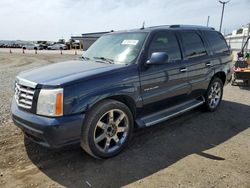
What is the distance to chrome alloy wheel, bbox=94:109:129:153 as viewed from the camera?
3.69m

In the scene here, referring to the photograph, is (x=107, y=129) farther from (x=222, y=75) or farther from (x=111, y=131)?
(x=222, y=75)

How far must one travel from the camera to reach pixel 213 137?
4598 millimetres

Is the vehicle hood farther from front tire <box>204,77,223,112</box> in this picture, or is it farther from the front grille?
front tire <box>204,77,223,112</box>

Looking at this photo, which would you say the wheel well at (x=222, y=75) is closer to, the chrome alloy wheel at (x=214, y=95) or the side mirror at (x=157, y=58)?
the chrome alloy wheel at (x=214, y=95)

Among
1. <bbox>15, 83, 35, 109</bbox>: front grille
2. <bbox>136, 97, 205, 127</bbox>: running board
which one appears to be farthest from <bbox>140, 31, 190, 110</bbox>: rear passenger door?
<bbox>15, 83, 35, 109</bbox>: front grille

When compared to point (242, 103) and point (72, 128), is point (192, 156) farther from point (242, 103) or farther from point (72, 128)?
point (242, 103)

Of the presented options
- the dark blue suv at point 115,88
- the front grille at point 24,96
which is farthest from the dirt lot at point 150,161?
the front grille at point 24,96

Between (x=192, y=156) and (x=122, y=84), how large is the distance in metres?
1.53

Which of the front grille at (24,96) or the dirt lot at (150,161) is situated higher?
the front grille at (24,96)

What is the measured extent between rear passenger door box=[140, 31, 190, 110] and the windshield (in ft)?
0.76

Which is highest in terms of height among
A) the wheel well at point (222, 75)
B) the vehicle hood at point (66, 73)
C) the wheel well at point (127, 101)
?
the vehicle hood at point (66, 73)

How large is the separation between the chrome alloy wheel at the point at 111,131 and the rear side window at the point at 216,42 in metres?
3.08

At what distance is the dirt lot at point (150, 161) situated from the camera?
325 cm

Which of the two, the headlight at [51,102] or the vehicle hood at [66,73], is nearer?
the headlight at [51,102]
